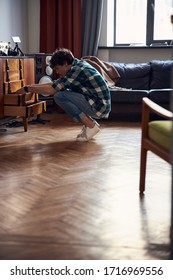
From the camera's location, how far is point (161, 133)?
1.99m

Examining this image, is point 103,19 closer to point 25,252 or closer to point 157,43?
point 157,43

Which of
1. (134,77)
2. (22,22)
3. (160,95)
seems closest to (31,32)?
(22,22)

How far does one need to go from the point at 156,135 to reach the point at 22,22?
416 centimetres

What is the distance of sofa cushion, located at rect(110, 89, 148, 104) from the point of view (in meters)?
4.74

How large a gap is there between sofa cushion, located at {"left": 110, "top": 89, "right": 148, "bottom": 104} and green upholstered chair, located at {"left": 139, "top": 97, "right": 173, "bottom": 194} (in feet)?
8.15

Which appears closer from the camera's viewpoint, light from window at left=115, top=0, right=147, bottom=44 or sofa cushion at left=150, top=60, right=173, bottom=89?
sofa cushion at left=150, top=60, right=173, bottom=89

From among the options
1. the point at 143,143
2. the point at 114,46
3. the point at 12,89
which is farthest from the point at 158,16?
the point at 143,143

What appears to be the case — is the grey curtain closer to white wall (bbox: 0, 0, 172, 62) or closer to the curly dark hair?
white wall (bbox: 0, 0, 172, 62)

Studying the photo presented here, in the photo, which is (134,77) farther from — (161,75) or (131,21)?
(131,21)

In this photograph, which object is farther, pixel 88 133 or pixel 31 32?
pixel 31 32

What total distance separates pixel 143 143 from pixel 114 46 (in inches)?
144

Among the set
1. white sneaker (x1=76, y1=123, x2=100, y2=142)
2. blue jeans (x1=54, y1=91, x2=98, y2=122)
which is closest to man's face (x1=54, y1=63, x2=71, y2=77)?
blue jeans (x1=54, y1=91, x2=98, y2=122)

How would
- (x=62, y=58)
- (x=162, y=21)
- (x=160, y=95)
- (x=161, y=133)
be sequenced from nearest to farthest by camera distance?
(x=161, y=133) → (x=62, y=58) → (x=160, y=95) → (x=162, y=21)

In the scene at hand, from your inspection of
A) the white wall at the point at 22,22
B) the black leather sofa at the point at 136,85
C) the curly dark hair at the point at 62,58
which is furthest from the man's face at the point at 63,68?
the white wall at the point at 22,22
